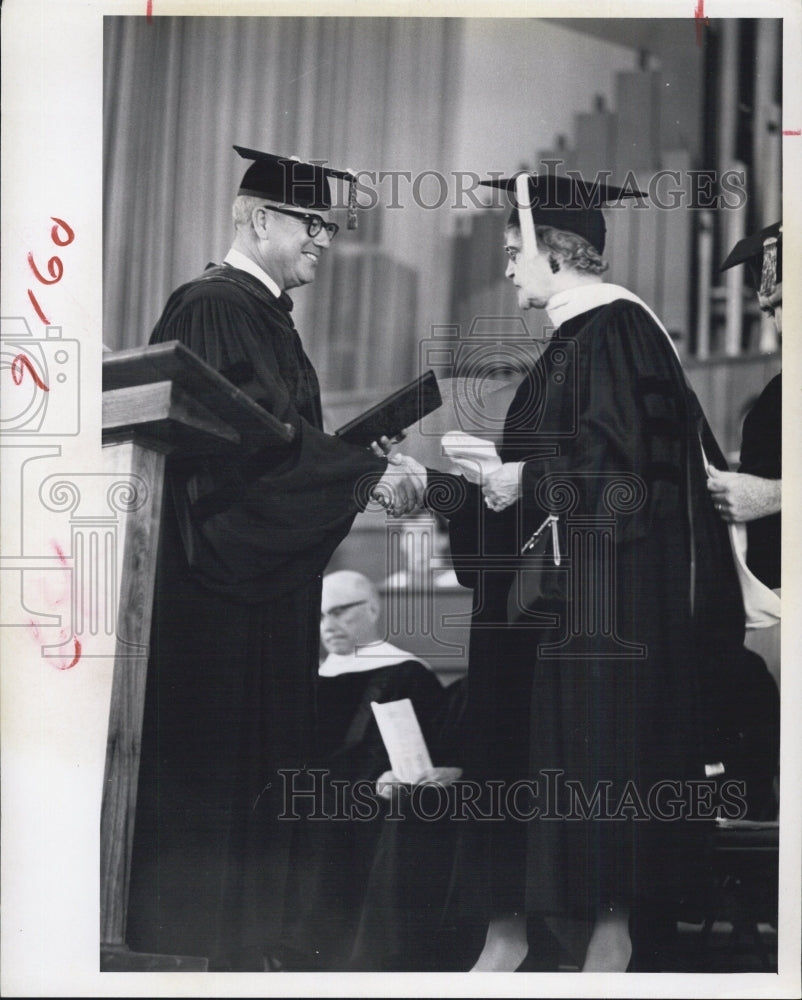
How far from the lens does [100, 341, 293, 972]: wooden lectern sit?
3488 millimetres

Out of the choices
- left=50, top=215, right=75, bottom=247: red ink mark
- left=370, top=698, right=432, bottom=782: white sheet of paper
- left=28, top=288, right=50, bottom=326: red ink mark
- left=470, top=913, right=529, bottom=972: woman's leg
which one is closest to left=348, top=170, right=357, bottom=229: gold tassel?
left=50, top=215, right=75, bottom=247: red ink mark

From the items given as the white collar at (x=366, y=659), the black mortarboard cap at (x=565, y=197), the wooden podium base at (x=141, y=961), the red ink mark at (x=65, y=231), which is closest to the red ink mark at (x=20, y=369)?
the red ink mark at (x=65, y=231)

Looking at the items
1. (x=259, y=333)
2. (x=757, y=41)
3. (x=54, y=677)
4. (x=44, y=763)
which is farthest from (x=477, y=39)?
(x=44, y=763)

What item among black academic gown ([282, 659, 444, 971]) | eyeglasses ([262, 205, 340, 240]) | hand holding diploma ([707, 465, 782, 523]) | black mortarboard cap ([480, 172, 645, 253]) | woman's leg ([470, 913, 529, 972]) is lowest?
woman's leg ([470, 913, 529, 972])

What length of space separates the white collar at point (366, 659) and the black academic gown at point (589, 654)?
23cm

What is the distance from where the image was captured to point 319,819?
3.50m

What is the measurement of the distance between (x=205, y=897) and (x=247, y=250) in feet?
6.52

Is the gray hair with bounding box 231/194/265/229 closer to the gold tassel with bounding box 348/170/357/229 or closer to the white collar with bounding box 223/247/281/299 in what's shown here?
the white collar with bounding box 223/247/281/299

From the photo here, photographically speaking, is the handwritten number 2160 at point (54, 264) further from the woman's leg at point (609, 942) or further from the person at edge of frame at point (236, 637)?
the woman's leg at point (609, 942)

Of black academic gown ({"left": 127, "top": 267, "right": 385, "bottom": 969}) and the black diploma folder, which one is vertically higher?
the black diploma folder

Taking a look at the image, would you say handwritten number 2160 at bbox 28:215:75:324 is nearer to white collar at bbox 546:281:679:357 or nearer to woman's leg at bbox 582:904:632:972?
white collar at bbox 546:281:679:357

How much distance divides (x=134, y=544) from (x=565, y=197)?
170 cm

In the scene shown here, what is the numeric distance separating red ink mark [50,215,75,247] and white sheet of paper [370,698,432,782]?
5.58 feet

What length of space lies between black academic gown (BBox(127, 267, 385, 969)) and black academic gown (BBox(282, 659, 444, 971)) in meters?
0.06
